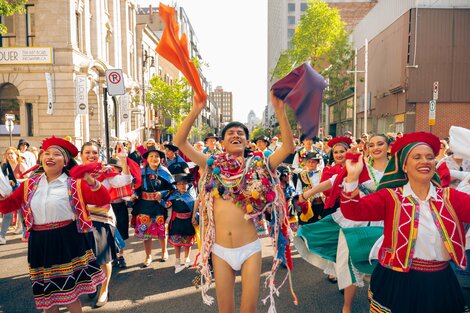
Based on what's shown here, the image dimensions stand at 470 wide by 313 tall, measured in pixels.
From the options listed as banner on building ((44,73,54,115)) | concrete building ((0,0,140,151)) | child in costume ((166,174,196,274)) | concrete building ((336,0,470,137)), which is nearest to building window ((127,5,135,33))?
concrete building ((0,0,140,151))

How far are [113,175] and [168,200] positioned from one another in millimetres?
1596

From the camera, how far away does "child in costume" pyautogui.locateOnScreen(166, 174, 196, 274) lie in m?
6.61

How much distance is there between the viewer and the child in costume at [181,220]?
21.7ft

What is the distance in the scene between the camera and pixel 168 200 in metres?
6.82

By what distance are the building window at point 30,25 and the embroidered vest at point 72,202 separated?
2470cm

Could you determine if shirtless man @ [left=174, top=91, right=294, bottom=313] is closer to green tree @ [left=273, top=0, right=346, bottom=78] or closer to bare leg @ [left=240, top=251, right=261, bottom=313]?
bare leg @ [left=240, top=251, right=261, bottom=313]

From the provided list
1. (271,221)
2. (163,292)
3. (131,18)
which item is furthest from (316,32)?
(271,221)

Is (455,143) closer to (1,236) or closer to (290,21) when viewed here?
(1,236)

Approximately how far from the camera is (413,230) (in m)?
2.86

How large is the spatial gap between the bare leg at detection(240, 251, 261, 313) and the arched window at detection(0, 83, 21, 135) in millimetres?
25448

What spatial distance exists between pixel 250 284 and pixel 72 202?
6.29 feet

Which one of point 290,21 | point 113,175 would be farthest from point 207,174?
point 290,21

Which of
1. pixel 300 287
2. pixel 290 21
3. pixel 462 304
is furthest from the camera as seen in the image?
pixel 290 21

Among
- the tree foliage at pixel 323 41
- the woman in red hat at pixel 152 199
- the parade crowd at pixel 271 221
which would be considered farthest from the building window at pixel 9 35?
the parade crowd at pixel 271 221
